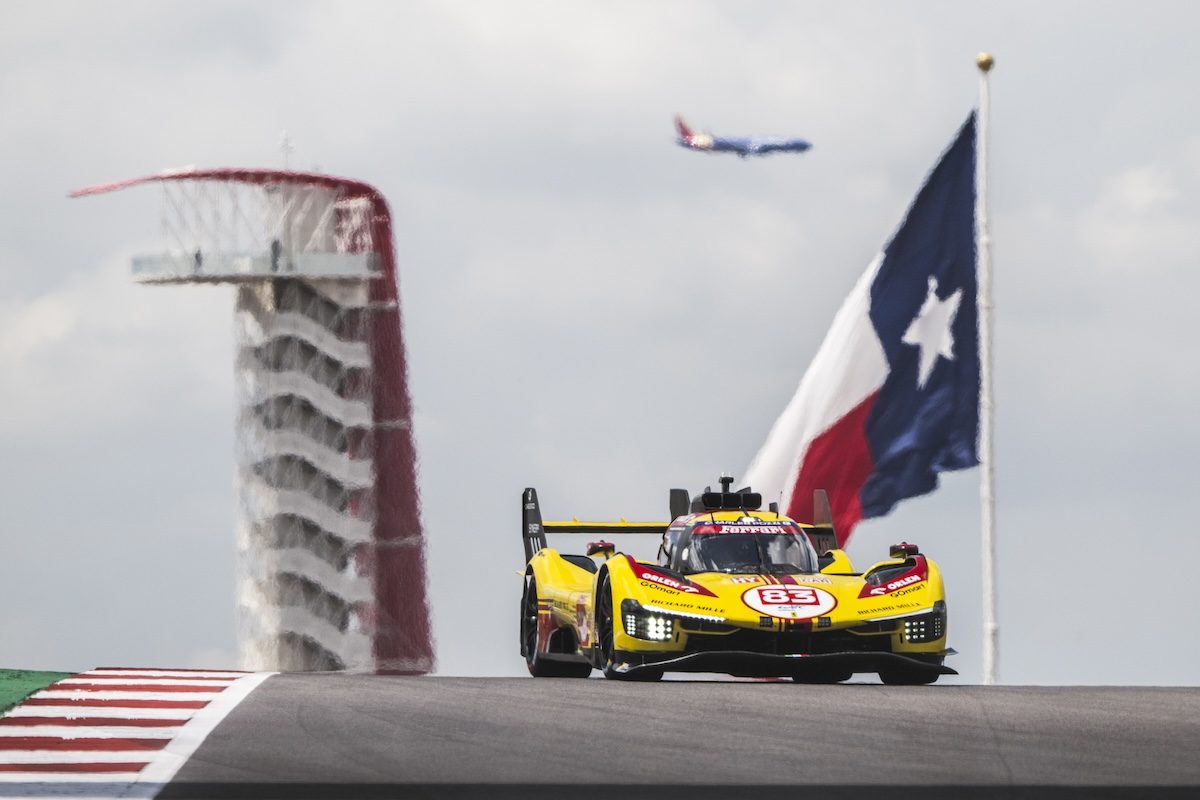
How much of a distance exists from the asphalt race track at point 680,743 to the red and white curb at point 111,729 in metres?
0.21

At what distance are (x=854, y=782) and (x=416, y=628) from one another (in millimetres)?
103238

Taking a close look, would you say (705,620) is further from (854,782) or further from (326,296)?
(326,296)

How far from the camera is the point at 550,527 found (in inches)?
898

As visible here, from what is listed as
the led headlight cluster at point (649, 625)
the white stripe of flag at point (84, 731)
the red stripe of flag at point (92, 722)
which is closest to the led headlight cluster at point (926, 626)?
the led headlight cluster at point (649, 625)

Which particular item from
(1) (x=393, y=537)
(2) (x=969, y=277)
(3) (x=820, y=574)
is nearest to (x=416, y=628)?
(1) (x=393, y=537)

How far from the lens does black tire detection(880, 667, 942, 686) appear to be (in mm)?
19094

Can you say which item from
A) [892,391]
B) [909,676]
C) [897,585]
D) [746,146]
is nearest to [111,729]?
[897,585]

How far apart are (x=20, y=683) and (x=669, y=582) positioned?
18.1 feet

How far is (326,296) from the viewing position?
354ft

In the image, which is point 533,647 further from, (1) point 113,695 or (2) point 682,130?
(2) point 682,130

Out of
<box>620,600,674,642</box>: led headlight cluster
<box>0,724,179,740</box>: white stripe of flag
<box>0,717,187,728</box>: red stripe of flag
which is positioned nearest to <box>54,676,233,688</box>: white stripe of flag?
<box>0,717,187,728</box>: red stripe of flag

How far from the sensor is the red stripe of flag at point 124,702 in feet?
47.6

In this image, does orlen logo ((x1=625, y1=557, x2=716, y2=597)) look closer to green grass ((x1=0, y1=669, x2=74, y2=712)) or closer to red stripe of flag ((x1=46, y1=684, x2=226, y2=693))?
red stripe of flag ((x1=46, y1=684, x2=226, y2=693))

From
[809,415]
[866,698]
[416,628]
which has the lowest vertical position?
[416,628]
